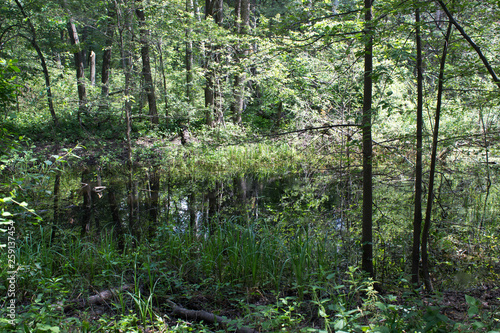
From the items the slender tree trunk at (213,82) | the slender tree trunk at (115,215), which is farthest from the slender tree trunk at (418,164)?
the slender tree trunk at (213,82)

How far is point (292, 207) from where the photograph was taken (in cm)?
654

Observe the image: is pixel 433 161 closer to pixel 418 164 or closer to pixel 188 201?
pixel 418 164

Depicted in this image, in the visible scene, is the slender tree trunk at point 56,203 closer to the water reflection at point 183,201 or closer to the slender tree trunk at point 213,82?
the water reflection at point 183,201

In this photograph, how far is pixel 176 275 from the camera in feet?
11.5

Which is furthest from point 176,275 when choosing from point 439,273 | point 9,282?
point 439,273

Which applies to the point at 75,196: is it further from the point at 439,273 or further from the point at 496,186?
the point at 496,186

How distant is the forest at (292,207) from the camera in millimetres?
2631

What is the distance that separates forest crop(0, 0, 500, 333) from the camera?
263 cm

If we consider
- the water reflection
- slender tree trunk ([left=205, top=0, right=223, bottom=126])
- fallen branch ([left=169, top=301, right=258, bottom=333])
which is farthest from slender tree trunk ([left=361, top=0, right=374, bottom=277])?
slender tree trunk ([left=205, top=0, right=223, bottom=126])

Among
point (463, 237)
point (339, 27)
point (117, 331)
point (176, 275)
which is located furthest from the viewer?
point (463, 237)

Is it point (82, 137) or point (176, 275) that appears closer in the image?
point (176, 275)

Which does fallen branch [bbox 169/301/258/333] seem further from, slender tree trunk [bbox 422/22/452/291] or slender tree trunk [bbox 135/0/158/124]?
slender tree trunk [bbox 135/0/158/124]

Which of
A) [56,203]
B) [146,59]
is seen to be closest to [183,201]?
[56,203]

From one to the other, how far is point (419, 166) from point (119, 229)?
4.53 meters
